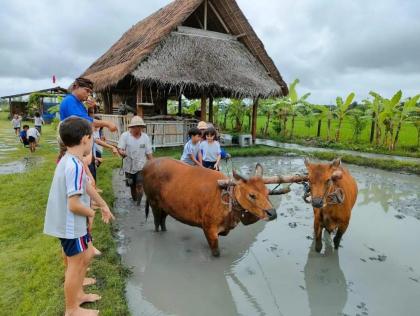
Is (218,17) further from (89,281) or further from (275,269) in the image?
(89,281)

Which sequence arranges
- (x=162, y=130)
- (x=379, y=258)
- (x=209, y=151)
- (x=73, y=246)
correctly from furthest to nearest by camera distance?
(x=162, y=130) < (x=209, y=151) < (x=379, y=258) < (x=73, y=246)

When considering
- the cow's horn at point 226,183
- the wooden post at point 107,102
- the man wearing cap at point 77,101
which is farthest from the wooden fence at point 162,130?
the cow's horn at point 226,183

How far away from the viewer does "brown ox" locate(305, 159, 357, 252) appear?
12.0ft

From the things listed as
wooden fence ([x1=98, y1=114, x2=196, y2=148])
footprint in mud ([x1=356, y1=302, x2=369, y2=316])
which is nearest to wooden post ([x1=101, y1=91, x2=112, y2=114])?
wooden fence ([x1=98, y1=114, x2=196, y2=148])

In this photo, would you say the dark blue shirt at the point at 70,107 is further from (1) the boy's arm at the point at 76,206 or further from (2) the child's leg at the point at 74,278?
(2) the child's leg at the point at 74,278

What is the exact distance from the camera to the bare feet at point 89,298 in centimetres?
300

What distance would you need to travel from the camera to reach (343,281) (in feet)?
12.6

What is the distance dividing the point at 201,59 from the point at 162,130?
3.11 m

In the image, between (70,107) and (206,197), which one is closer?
(70,107)

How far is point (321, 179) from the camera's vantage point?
12.1ft

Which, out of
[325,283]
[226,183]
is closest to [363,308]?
[325,283]

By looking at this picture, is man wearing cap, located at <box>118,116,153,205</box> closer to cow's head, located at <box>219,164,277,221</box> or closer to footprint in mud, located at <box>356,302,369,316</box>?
cow's head, located at <box>219,164,277,221</box>

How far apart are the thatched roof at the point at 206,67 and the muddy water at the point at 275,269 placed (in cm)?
627

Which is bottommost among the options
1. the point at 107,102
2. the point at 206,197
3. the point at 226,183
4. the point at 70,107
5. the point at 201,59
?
the point at 206,197
